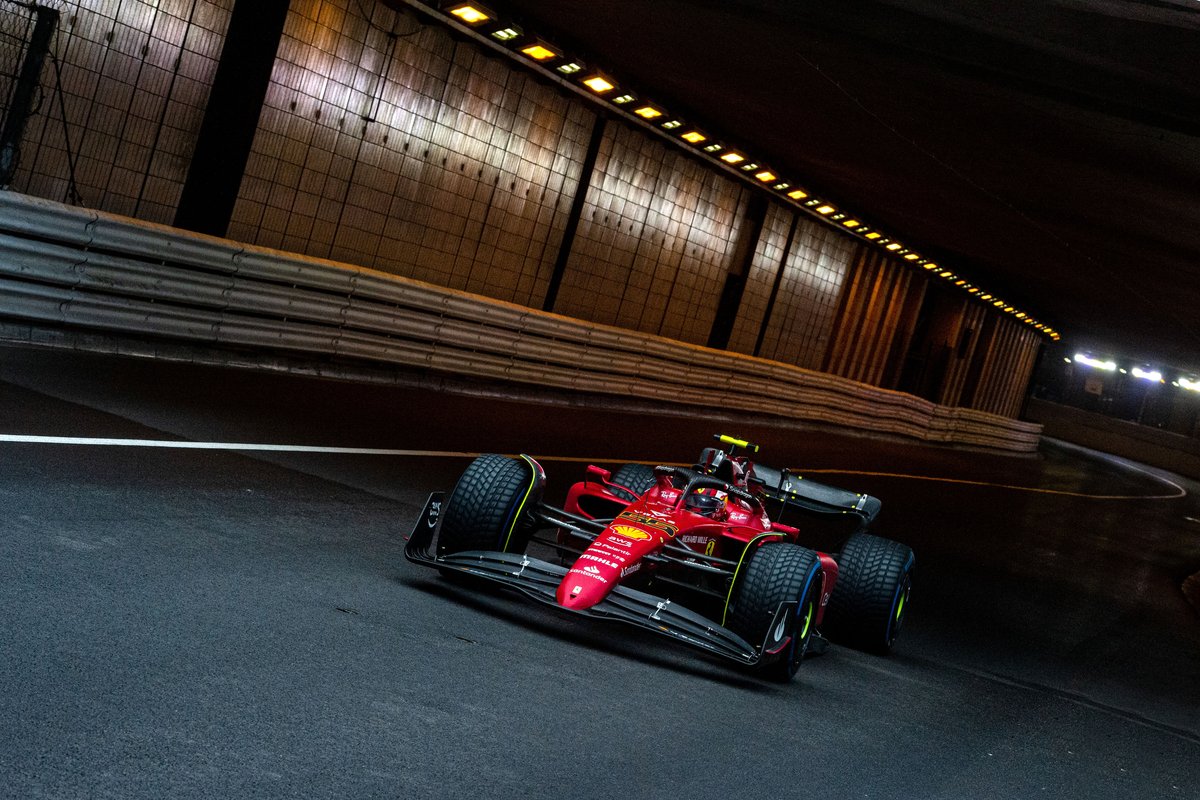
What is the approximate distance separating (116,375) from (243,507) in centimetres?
414

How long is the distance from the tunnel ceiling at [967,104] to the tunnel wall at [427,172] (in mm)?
1503

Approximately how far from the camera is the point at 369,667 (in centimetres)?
492

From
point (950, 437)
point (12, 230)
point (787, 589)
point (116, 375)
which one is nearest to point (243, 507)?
point (787, 589)

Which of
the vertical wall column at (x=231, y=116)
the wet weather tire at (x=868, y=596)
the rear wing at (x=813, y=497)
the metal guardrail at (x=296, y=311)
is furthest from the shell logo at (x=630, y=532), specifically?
the vertical wall column at (x=231, y=116)

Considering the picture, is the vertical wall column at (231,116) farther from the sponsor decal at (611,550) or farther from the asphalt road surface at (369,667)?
the sponsor decal at (611,550)

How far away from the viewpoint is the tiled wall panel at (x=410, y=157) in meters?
15.3

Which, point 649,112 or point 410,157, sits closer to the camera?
point 410,157

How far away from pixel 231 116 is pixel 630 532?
9711mm

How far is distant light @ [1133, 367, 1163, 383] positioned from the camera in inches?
2601

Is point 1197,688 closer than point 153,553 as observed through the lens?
No

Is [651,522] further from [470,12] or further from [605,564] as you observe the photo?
[470,12]

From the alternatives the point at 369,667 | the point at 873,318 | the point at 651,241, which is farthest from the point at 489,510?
the point at 873,318

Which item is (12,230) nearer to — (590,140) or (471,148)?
(471,148)

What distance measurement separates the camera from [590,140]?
21250 millimetres
